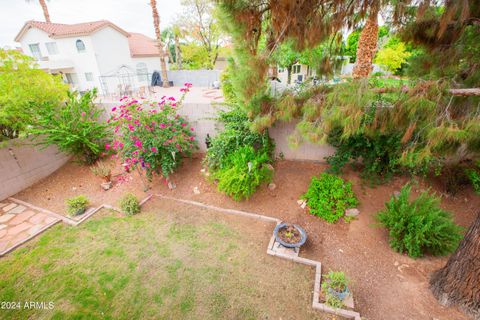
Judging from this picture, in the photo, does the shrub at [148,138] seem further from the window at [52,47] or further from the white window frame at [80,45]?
the window at [52,47]

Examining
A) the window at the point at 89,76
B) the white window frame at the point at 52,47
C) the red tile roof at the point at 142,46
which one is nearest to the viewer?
the white window frame at the point at 52,47

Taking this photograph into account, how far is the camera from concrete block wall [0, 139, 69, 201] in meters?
5.02

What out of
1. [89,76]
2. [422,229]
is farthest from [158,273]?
[89,76]

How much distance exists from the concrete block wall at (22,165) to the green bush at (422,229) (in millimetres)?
7919

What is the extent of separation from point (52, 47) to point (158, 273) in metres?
17.9

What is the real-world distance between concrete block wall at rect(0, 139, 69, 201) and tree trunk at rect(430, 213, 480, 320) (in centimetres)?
827

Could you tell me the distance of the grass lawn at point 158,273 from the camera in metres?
2.60

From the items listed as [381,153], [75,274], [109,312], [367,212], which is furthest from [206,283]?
[381,153]

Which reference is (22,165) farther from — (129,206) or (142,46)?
(142,46)

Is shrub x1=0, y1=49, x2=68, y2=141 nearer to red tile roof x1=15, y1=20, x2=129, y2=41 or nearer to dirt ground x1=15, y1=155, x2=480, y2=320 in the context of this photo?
dirt ground x1=15, y1=155, x2=480, y2=320

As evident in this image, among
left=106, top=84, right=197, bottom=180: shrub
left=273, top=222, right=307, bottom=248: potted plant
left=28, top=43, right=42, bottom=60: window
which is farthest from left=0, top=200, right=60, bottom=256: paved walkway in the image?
left=28, top=43, right=42, bottom=60: window

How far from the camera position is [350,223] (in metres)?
3.74

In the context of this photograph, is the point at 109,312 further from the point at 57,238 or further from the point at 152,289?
the point at 57,238

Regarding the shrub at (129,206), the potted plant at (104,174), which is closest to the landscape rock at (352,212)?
the shrub at (129,206)
